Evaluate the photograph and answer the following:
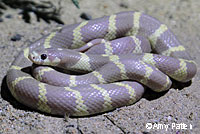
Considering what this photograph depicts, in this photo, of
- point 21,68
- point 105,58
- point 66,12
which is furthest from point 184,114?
point 66,12

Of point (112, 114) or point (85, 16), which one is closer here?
point (112, 114)

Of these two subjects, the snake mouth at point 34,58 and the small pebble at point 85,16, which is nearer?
the snake mouth at point 34,58

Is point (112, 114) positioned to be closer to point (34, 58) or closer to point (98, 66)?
point (98, 66)

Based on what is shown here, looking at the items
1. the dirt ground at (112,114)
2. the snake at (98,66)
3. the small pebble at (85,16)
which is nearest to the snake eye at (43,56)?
the snake at (98,66)

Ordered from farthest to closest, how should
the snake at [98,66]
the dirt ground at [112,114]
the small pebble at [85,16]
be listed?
1. the small pebble at [85,16]
2. the snake at [98,66]
3. the dirt ground at [112,114]

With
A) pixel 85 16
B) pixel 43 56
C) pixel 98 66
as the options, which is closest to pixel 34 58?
pixel 43 56

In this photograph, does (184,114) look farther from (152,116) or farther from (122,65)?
(122,65)

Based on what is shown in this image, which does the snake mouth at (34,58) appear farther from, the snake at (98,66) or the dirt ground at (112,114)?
the dirt ground at (112,114)
